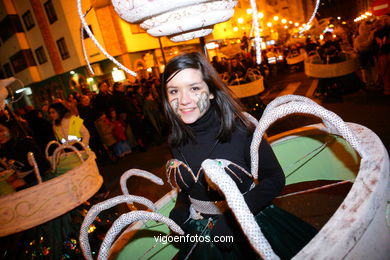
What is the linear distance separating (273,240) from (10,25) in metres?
30.3

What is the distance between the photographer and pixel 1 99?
2646mm

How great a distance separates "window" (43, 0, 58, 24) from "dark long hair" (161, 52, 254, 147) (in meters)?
21.9

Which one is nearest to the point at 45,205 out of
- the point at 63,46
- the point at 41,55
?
the point at 63,46

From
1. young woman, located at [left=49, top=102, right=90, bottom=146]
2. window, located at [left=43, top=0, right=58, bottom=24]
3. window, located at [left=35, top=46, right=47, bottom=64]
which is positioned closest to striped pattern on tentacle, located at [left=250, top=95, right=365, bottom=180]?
young woman, located at [left=49, top=102, right=90, bottom=146]

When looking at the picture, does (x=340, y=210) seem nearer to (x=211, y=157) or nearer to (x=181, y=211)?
(x=211, y=157)

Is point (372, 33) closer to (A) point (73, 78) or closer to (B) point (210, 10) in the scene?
(B) point (210, 10)

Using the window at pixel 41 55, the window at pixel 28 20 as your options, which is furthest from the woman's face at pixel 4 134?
the window at pixel 28 20

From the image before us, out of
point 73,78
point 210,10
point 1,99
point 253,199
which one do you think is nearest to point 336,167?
point 253,199

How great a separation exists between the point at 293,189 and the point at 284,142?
1.72 m

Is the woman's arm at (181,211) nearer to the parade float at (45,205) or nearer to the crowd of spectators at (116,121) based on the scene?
the parade float at (45,205)

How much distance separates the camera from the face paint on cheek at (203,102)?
1.57m

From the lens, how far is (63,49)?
1966 centimetres

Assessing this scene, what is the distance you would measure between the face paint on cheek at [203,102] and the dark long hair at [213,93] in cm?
9

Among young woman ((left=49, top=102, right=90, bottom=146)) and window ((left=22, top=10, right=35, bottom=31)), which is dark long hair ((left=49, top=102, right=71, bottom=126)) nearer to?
young woman ((left=49, top=102, right=90, bottom=146))
